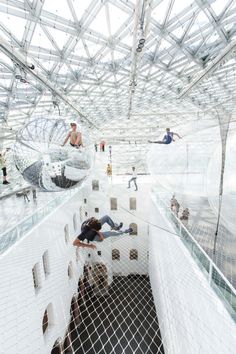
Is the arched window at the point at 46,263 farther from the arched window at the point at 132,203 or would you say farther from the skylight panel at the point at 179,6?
the skylight panel at the point at 179,6

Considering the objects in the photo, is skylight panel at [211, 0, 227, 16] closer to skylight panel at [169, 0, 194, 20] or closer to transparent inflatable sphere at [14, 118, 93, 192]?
skylight panel at [169, 0, 194, 20]

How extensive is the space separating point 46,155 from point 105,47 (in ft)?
10.9

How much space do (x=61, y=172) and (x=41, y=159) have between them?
15cm

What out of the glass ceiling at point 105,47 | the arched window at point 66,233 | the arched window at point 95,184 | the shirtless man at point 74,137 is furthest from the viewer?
the arched window at point 95,184

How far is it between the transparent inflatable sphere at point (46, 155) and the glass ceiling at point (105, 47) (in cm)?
30

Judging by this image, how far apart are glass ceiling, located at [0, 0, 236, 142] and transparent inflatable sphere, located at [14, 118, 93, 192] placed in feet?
1.00

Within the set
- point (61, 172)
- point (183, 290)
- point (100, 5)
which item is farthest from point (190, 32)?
point (183, 290)

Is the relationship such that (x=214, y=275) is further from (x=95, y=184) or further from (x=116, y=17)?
(x=95, y=184)

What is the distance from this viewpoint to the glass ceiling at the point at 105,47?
95.9 inches

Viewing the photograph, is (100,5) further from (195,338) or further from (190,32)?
(195,338)

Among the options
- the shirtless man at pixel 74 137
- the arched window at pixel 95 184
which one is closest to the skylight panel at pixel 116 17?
the shirtless man at pixel 74 137

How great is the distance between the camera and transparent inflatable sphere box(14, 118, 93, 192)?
54.6 inches

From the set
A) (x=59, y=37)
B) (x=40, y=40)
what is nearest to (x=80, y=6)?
(x=59, y=37)

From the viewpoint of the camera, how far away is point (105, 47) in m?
3.84
